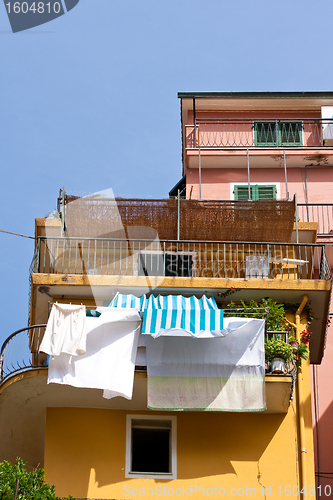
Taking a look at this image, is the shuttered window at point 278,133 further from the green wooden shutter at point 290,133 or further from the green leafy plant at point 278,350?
the green leafy plant at point 278,350

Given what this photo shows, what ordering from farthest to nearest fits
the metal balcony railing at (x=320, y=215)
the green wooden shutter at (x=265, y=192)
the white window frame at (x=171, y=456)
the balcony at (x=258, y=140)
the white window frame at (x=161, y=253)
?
the balcony at (x=258, y=140) → the green wooden shutter at (x=265, y=192) → the metal balcony railing at (x=320, y=215) → the white window frame at (x=161, y=253) → the white window frame at (x=171, y=456)

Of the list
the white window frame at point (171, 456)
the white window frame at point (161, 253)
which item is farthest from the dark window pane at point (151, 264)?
the white window frame at point (171, 456)

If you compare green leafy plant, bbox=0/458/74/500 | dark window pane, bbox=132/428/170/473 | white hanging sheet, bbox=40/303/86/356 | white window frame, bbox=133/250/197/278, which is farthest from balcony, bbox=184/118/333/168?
green leafy plant, bbox=0/458/74/500

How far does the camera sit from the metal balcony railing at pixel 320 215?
21.9 metres

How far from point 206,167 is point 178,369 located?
401 inches

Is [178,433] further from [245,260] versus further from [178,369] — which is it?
[245,260]

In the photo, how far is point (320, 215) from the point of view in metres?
22.2

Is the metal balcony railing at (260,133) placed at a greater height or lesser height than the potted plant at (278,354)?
greater

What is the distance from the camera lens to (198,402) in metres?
14.3

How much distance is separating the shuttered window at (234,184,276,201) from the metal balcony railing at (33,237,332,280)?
5.24m

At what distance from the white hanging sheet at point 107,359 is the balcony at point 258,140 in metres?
9.59

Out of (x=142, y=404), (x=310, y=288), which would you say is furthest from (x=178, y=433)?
(x=310, y=288)

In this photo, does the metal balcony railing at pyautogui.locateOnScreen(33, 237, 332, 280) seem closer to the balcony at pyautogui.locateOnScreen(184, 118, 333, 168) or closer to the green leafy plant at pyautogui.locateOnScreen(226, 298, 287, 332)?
the green leafy plant at pyautogui.locateOnScreen(226, 298, 287, 332)

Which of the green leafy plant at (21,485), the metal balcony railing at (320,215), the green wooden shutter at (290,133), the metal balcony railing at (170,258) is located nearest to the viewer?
the green leafy plant at (21,485)
